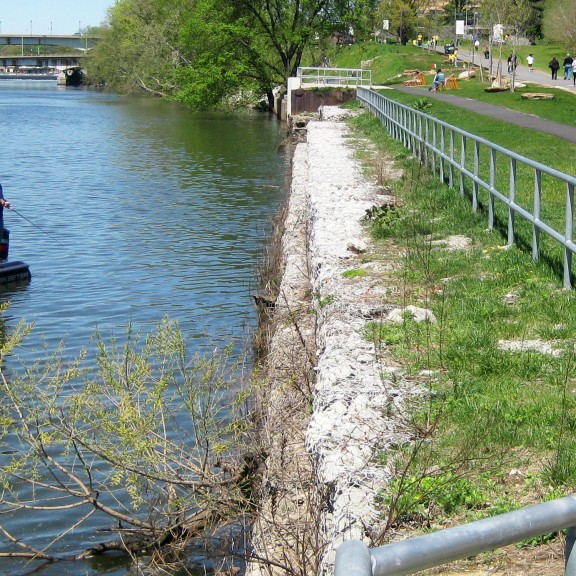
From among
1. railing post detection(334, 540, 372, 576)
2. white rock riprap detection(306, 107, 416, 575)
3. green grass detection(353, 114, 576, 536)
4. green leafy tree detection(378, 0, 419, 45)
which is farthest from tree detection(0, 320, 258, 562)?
green leafy tree detection(378, 0, 419, 45)

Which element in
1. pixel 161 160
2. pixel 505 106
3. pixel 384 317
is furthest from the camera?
pixel 161 160

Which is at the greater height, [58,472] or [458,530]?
[458,530]

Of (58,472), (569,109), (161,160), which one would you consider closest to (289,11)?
(161,160)

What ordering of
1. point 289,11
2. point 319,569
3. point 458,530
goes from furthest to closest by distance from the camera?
point 289,11 → point 319,569 → point 458,530

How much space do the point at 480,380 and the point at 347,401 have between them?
963mm

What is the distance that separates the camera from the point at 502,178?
16.0 m

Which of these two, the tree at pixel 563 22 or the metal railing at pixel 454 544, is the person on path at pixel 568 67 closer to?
the tree at pixel 563 22

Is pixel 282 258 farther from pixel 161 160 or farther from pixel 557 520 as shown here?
pixel 161 160

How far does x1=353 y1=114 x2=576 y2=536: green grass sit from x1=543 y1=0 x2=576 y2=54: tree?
1786 inches

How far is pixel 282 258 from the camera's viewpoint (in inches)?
595

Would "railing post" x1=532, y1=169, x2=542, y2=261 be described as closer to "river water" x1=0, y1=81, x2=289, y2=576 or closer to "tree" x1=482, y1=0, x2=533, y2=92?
"river water" x1=0, y1=81, x2=289, y2=576

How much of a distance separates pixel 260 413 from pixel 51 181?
26.2m

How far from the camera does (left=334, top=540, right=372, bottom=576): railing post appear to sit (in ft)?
6.50

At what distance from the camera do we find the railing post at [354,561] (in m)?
1.98
